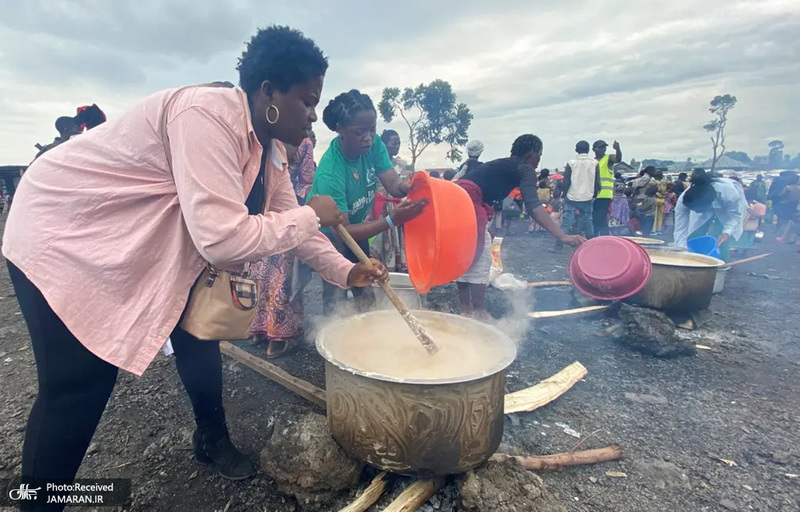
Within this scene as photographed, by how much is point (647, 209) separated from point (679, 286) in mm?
8459

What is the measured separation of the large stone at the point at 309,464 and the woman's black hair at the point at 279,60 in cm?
162

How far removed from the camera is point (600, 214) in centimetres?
838

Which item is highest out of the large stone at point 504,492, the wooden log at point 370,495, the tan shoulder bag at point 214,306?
the tan shoulder bag at point 214,306

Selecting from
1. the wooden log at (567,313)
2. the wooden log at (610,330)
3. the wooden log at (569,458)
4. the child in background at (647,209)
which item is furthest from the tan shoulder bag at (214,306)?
the child in background at (647,209)

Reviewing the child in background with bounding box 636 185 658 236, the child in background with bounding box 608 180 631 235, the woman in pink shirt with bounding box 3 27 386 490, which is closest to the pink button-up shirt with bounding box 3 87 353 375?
the woman in pink shirt with bounding box 3 27 386 490

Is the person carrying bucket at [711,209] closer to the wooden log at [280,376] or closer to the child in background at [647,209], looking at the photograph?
the child in background at [647,209]

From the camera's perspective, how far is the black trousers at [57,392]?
1.49m

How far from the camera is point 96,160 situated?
4.85ft

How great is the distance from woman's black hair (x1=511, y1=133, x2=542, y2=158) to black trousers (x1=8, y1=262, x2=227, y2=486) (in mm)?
3810

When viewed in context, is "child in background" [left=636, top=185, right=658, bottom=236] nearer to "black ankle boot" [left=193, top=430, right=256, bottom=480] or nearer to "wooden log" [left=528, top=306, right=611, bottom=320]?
"wooden log" [left=528, top=306, right=611, bottom=320]

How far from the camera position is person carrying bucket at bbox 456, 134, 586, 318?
4.08 m


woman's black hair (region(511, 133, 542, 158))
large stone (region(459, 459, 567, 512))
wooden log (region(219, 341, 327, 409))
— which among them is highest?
woman's black hair (region(511, 133, 542, 158))

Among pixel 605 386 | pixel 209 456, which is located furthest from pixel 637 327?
pixel 209 456

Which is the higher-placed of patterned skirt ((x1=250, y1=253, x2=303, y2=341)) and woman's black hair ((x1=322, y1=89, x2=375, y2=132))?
woman's black hair ((x1=322, y1=89, x2=375, y2=132))
